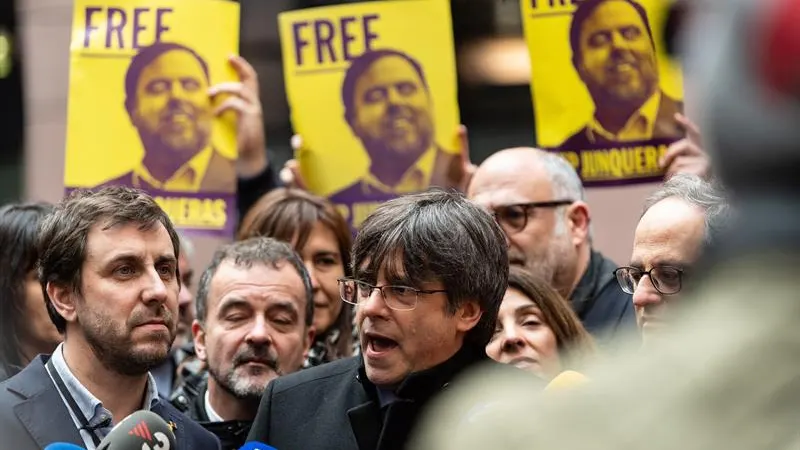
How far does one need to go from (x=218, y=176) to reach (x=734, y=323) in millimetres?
4605

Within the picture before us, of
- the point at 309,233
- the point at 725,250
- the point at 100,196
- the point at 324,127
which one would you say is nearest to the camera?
the point at 725,250

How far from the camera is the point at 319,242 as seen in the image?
18.7 ft

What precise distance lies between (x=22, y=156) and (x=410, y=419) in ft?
23.6

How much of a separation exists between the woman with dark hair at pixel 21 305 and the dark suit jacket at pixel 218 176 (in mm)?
942

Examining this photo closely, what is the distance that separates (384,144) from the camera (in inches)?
237

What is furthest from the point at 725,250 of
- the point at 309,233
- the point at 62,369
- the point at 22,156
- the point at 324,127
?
the point at 22,156

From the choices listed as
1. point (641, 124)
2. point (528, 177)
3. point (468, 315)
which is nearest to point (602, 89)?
point (641, 124)

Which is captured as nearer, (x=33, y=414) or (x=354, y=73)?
(x=33, y=414)

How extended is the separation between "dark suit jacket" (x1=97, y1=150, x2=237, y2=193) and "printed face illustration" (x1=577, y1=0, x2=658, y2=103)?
150 centimetres

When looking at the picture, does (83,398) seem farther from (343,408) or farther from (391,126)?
(391,126)

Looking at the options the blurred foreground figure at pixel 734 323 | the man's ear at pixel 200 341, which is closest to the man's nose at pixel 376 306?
the man's ear at pixel 200 341

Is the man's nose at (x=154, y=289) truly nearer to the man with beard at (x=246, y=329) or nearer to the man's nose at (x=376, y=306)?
the man's nose at (x=376, y=306)

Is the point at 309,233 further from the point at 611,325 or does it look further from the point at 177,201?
the point at 611,325

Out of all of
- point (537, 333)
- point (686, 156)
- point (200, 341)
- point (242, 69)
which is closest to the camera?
point (537, 333)
